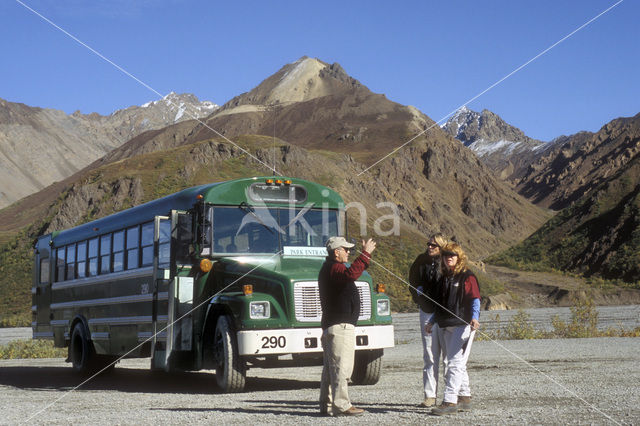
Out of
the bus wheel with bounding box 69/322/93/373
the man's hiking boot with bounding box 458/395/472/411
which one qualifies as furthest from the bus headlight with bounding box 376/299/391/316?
the bus wheel with bounding box 69/322/93/373

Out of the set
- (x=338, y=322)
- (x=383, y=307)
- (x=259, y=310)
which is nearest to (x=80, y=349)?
(x=259, y=310)

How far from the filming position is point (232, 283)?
1262cm

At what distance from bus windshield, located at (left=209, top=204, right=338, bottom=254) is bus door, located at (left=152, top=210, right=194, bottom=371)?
55cm

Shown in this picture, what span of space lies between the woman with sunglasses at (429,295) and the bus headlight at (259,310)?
264 cm

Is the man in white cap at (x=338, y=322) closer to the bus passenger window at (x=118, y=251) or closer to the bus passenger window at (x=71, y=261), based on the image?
the bus passenger window at (x=118, y=251)

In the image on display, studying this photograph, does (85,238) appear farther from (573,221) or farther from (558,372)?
(573,221)

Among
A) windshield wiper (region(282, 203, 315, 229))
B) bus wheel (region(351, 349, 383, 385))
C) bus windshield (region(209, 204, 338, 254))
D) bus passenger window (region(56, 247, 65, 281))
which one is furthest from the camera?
bus passenger window (region(56, 247, 65, 281))

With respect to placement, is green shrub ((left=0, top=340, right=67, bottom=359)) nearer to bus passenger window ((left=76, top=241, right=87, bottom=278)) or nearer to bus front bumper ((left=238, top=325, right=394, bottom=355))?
bus passenger window ((left=76, top=241, right=87, bottom=278))

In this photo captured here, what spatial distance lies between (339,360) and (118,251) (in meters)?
7.49

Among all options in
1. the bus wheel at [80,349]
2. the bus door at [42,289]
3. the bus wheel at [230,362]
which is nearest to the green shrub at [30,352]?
the bus door at [42,289]

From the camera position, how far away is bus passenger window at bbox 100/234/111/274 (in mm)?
16062

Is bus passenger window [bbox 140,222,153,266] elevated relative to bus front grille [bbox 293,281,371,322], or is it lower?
elevated

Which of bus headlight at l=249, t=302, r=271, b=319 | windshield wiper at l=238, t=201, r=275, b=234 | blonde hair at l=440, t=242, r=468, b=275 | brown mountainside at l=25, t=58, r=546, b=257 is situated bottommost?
bus headlight at l=249, t=302, r=271, b=319

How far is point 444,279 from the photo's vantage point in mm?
9570
